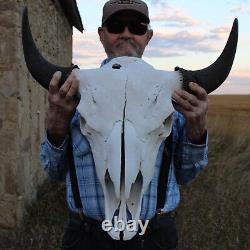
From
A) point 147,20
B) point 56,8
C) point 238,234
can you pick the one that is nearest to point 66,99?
point 147,20

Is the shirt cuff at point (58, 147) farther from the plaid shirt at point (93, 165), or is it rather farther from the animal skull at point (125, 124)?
the animal skull at point (125, 124)

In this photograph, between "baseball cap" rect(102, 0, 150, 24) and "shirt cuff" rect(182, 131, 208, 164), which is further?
"baseball cap" rect(102, 0, 150, 24)

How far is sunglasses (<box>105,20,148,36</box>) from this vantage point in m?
2.55

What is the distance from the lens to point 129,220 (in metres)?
1.86

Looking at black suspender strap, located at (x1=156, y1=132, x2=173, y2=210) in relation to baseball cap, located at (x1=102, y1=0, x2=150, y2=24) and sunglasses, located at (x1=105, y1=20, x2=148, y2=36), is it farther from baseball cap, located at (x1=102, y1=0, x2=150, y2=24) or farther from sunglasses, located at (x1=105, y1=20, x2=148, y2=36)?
baseball cap, located at (x1=102, y1=0, x2=150, y2=24)

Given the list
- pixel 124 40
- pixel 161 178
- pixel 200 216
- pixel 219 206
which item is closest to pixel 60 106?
pixel 124 40

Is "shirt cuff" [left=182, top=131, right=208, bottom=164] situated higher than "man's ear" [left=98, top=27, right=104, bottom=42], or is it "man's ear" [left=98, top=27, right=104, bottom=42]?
"man's ear" [left=98, top=27, right=104, bottom=42]

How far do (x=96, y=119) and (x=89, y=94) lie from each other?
142mm

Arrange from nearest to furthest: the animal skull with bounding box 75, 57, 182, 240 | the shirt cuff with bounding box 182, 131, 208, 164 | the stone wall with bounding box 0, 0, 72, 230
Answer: the animal skull with bounding box 75, 57, 182, 240
the shirt cuff with bounding box 182, 131, 208, 164
the stone wall with bounding box 0, 0, 72, 230

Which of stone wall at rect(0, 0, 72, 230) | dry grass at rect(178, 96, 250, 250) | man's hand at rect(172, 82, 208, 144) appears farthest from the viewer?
dry grass at rect(178, 96, 250, 250)

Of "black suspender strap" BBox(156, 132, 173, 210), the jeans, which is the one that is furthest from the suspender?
the jeans

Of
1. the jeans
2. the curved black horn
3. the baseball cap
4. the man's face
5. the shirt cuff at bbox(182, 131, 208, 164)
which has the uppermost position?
the baseball cap

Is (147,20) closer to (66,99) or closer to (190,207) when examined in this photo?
(66,99)

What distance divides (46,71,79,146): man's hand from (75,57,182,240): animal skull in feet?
0.20
